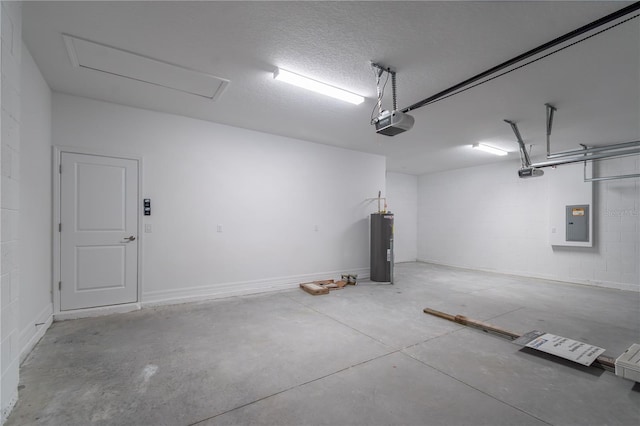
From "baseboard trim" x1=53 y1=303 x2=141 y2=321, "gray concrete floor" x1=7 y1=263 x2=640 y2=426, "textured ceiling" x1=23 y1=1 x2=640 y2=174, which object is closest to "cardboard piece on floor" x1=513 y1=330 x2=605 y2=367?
"gray concrete floor" x1=7 y1=263 x2=640 y2=426

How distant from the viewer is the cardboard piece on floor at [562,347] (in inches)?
104

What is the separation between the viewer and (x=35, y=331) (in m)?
2.98

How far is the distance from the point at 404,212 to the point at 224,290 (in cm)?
638

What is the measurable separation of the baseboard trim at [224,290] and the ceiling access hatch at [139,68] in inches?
116

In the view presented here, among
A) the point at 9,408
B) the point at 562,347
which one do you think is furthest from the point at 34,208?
the point at 562,347

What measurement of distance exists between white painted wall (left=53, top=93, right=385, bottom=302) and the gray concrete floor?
29.3 inches

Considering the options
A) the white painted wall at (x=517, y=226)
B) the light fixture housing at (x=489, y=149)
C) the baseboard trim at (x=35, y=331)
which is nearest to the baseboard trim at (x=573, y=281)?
the white painted wall at (x=517, y=226)

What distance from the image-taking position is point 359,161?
21.9 feet

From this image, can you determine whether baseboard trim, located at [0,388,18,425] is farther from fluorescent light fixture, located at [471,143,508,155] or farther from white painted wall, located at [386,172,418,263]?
white painted wall, located at [386,172,418,263]

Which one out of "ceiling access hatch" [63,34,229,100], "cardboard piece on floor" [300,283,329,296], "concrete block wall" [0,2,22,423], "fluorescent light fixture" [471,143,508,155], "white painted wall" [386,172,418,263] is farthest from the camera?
"white painted wall" [386,172,418,263]

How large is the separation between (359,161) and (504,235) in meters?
4.41

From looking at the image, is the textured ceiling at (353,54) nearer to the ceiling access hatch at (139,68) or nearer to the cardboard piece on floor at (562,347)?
the ceiling access hatch at (139,68)

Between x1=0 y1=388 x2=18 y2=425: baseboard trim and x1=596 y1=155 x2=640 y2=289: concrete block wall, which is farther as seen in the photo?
x1=596 y1=155 x2=640 y2=289: concrete block wall

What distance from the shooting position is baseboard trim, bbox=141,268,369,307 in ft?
14.0
